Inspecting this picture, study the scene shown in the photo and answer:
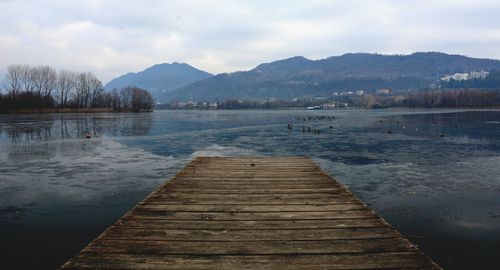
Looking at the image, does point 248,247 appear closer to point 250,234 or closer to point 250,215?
point 250,234

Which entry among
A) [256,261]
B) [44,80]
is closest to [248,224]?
[256,261]

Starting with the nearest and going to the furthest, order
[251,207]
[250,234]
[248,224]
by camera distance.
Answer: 1. [250,234]
2. [248,224]
3. [251,207]

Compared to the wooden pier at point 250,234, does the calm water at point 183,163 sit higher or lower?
lower

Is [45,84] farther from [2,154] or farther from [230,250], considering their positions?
[230,250]

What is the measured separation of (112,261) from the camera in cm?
505

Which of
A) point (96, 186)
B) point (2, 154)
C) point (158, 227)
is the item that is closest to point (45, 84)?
point (2, 154)

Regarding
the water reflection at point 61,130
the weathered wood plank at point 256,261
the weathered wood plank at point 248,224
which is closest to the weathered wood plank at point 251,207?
the weathered wood plank at point 248,224

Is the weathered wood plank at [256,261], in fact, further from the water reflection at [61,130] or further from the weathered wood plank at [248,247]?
the water reflection at [61,130]

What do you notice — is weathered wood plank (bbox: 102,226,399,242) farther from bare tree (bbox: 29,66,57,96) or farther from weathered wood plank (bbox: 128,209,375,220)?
bare tree (bbox: 29,66,57,96)

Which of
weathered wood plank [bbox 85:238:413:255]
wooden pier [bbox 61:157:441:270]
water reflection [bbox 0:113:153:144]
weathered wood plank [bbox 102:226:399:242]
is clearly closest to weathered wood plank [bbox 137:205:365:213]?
wooden pier [bbox 61:157:441:270]

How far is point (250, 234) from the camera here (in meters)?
6.16

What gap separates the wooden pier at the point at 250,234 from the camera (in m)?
5.05

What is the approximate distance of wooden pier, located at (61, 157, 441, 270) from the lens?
5.05 meters

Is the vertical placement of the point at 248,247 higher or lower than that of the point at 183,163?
higher
